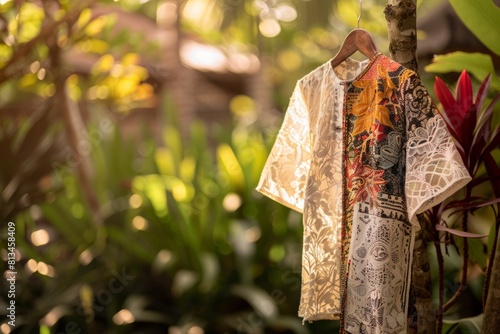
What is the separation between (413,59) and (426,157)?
0.34 m

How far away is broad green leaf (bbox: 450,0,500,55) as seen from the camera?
1.87m

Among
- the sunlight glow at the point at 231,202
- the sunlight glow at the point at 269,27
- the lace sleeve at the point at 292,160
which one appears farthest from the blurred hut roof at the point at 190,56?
the lace sleeve at the point at 292,160

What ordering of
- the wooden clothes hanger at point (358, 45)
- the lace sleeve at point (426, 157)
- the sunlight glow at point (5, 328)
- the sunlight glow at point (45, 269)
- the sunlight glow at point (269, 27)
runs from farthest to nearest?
the sunlight glow at point (269, 27) < the sunlight glow at point (45, 269) < the sunlight glow at point (5, 328) < the wooden clothes hanger at point (358, 45) < the lace sleeve at point (426, 157)

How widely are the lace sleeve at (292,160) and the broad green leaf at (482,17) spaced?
1.79 feet

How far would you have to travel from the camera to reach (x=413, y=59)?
174 cm

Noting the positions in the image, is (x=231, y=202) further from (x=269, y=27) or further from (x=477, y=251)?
(x=269, y=27)

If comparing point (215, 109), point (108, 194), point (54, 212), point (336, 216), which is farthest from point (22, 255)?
point (215, 109)

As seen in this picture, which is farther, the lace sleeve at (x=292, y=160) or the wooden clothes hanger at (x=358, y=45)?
the lace sleeve at (x=292, y=160)

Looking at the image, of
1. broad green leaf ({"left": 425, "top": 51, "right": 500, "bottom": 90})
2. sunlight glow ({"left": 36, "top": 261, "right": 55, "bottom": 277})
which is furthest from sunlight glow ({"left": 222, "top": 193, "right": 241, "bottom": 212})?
broad green leaf ({"left": 425, "top": 51, "right": 500, "bottom": 90})

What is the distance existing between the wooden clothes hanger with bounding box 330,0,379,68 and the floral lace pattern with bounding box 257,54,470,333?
0.03 metres

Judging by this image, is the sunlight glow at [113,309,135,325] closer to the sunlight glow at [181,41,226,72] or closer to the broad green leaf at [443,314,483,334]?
the broad green leaf at [443,314,483,334]

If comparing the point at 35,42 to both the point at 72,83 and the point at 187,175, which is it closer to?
the point at 72,83

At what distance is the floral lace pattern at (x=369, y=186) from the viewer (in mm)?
1534

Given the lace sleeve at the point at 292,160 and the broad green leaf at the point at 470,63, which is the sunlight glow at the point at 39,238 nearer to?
the lace sleeve at the point at 292,160
